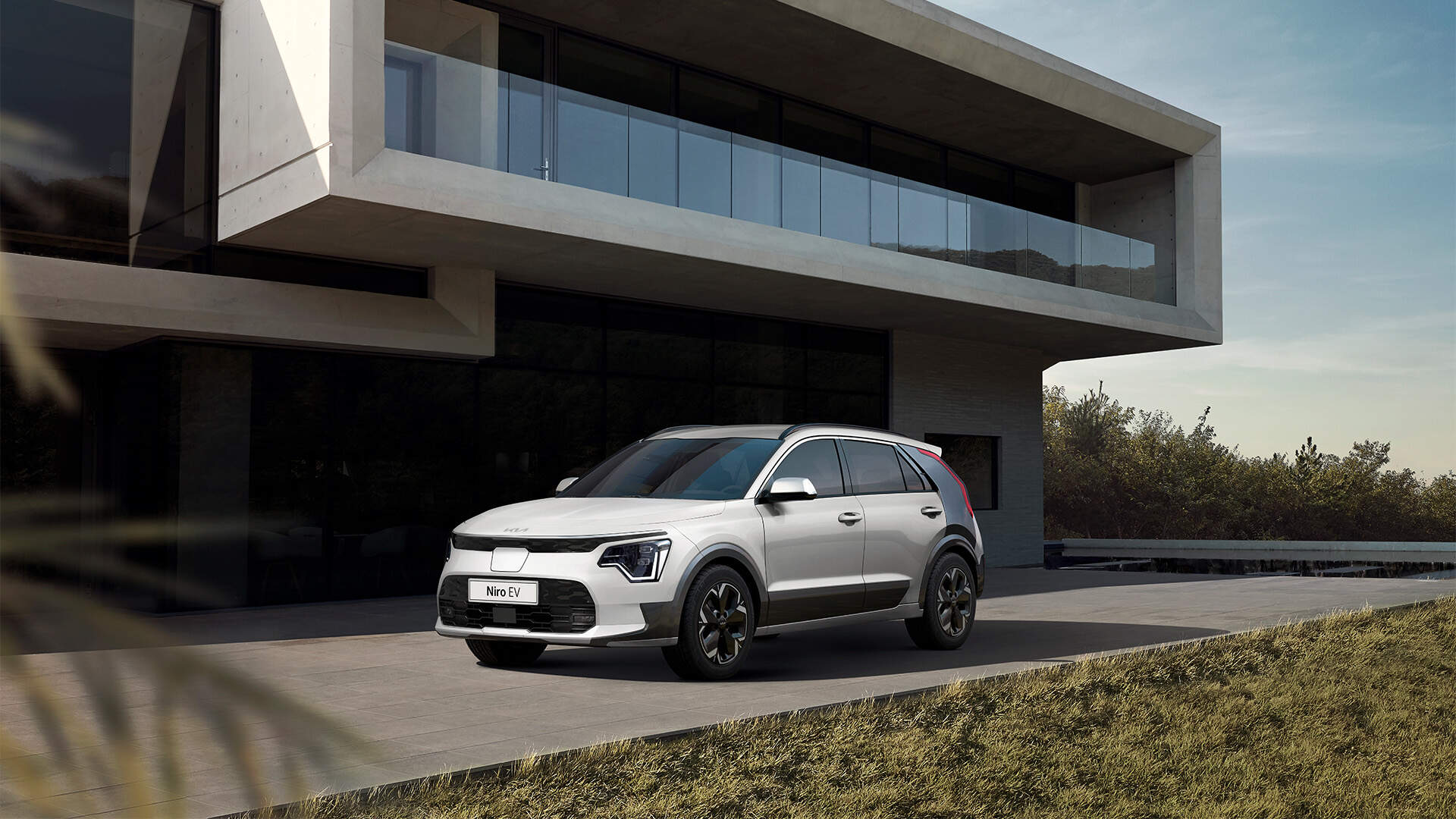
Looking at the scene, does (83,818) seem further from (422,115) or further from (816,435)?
(422,115)

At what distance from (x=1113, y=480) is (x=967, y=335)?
28.2 meters

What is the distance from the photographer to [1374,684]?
29.7 ft

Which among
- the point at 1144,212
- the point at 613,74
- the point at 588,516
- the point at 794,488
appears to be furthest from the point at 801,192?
the point at 1144,212

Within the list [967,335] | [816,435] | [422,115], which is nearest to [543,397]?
[422,115]

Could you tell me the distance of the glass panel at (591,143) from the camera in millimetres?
14297

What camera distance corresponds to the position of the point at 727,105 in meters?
19.1

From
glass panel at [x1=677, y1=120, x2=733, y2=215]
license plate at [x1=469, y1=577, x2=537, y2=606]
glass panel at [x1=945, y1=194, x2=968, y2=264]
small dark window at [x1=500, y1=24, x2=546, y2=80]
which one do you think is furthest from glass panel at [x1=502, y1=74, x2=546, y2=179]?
glass panel at [x1=945, y1=194, x2=968, y2=264]

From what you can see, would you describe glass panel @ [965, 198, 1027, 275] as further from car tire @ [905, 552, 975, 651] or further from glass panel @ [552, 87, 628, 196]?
car tire @ [905, 552, 975, 651]

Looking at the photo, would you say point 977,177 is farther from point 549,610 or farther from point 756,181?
point 549,610

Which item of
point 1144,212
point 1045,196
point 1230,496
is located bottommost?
point 1230,496

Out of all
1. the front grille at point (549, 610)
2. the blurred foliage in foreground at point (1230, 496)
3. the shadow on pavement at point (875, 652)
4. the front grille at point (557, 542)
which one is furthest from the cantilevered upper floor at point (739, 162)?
the blurred foliage in foreground at point (1230, 496)

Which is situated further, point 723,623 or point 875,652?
point 875,652

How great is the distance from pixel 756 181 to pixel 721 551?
29.0 feet

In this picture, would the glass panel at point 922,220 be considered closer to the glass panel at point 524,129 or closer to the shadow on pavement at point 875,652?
the glass panel at point 524,129
